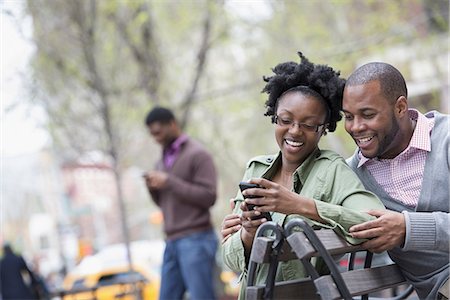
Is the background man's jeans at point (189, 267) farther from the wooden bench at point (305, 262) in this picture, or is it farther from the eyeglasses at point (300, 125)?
the wooden bench at point (305, 262)

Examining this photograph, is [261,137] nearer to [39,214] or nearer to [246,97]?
[246,97]

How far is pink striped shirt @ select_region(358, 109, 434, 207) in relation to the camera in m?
3.20

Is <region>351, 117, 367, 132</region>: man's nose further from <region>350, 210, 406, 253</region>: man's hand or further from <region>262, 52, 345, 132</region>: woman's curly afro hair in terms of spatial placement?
<region>350, 210, 406, 253</region>: man's hand

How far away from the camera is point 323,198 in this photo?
3074 millimetres

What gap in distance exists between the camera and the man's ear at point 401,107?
10.3 feet

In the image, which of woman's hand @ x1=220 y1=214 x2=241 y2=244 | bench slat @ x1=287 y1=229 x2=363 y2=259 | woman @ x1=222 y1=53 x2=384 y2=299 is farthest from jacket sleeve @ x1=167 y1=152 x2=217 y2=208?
bench slat @ x1=287 y1=229 x2=363 y2=259

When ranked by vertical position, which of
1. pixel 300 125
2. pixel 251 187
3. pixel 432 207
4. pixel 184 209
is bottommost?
pixel 432 207

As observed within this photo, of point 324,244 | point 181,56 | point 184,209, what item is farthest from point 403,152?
point 181,56

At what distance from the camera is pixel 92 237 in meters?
45.8

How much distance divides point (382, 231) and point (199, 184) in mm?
3518

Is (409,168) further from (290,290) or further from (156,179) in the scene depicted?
(156,179)

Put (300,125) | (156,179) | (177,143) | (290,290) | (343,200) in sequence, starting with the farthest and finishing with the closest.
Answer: (177,143) < (156,179) < (300,125) < (343,200) < (290,290)

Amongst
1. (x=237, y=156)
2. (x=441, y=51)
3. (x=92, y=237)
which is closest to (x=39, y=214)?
(x=92, y=237)

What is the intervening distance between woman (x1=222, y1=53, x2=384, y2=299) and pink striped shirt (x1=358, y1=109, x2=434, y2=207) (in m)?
0.22
